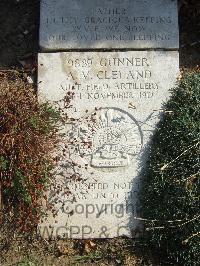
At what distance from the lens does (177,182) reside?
15.9 ft

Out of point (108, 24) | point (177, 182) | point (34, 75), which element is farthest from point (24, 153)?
point (108, 24)

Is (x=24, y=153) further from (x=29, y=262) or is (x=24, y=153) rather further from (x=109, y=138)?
(x=29, y=262)

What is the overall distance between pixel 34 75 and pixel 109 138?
1041mm

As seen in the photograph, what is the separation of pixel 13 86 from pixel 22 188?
1.01 meters

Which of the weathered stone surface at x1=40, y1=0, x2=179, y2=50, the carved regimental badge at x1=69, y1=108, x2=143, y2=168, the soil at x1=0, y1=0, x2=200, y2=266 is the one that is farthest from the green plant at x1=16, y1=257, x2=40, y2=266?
the weathered stone surface at x1=40, y1=0, x2=179, y2=50

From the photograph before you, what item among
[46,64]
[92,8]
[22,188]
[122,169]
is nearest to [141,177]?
[122,169]

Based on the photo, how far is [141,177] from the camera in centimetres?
507

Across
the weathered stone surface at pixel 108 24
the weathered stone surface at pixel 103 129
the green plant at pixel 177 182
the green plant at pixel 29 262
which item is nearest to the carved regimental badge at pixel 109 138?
the weathered stone surface at pixel 103 129

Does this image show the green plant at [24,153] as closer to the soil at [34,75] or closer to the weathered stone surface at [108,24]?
the soil at [34,75]

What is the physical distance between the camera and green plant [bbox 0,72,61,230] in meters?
4.82

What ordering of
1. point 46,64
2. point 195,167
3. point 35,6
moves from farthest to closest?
1. point 35,6
2. point 46,64
3. point 195,167

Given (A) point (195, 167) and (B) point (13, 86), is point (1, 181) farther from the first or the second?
(A) point (195, 167)

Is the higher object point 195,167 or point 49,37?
point 49,37

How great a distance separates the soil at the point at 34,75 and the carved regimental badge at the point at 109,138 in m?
0.74
